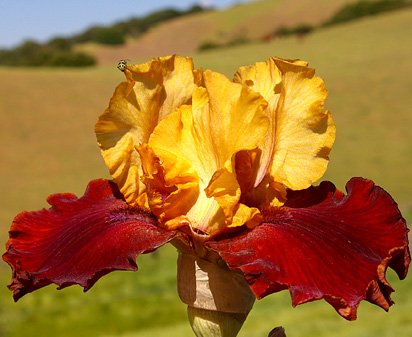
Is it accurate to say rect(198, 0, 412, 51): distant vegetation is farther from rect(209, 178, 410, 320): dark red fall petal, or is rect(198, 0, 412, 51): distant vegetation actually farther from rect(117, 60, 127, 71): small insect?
rect(209, 178, 410, 320): dark red fall petal

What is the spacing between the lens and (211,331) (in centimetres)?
113

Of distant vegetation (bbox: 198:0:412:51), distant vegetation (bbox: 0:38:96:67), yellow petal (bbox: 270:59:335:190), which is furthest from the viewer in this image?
distant vegetation (bbox: 198:0:412:51)

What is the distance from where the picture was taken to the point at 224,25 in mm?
53750

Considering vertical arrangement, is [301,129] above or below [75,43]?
above

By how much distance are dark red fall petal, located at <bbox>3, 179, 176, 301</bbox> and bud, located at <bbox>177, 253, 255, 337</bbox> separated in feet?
0.24

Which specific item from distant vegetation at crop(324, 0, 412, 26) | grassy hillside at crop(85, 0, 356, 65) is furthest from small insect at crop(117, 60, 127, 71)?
distant vegetation at crop(324, 0, 412, 26)

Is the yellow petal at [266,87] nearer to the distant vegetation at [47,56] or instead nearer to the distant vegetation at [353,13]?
the distant vegetation at [47,56]

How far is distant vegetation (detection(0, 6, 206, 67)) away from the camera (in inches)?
1535

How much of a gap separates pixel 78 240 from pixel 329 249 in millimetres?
385

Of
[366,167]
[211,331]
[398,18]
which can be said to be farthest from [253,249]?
[398,18]

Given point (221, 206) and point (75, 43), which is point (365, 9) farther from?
point (221, 206)

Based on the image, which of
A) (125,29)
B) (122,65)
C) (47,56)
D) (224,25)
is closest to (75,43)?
(125,29)

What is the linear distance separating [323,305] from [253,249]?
276 inches

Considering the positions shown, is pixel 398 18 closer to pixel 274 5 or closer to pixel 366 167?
pixel 274 5
